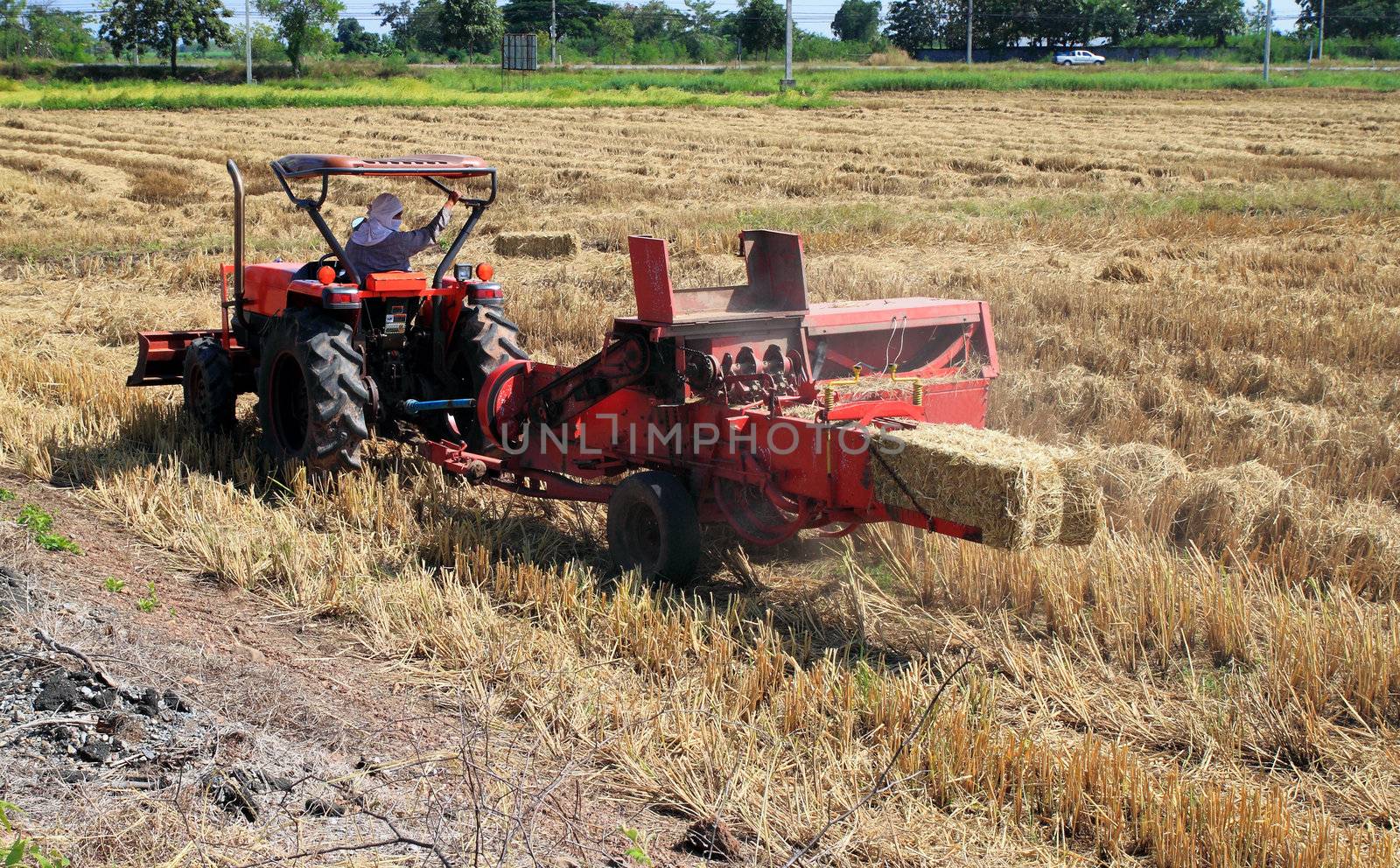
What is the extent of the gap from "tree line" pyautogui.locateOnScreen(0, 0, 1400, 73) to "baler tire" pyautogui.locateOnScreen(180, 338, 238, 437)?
57.5 metres

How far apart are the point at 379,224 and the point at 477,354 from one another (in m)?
0.91

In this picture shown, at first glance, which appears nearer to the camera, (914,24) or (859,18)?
(914,24)

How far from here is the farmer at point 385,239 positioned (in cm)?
742

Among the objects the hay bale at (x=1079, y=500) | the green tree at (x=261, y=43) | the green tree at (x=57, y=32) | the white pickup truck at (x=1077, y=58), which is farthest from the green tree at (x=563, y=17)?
the hay bale at (x=1079, y=500)

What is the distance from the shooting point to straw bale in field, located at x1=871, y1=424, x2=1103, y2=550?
15.4 feet

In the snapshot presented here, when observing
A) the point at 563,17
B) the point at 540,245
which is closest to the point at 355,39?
the point at 563,17

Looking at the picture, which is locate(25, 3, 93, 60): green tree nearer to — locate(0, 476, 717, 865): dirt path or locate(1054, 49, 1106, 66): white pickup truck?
locate(1054, 49, 1106, 66): white pickup truck

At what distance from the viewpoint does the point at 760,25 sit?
74.9 metres

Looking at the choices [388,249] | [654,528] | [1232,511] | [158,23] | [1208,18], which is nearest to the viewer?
[654,528]

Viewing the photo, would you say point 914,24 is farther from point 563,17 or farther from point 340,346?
point 340,346

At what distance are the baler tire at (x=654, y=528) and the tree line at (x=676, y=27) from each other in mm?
60298

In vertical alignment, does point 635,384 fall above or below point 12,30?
below

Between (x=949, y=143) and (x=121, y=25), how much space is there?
2074 inches

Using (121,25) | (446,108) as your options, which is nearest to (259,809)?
(446,108)
